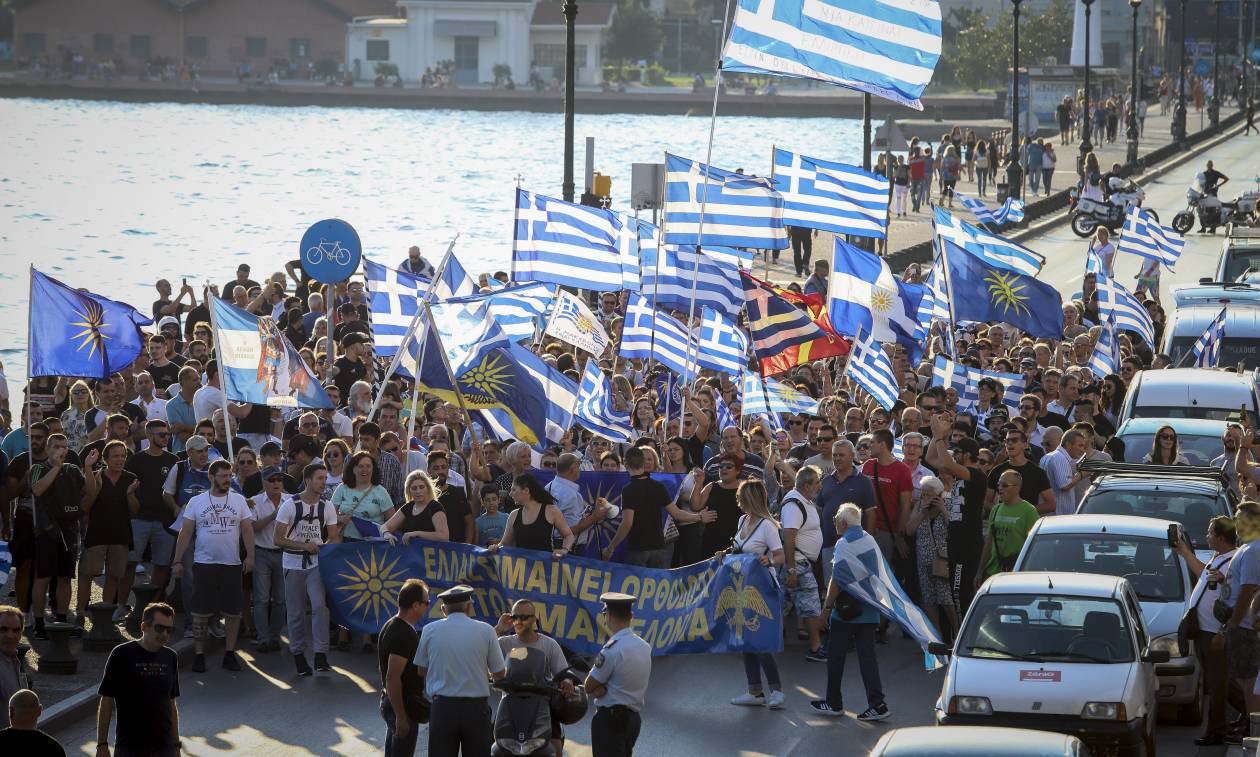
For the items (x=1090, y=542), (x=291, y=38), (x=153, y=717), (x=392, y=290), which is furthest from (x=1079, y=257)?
(x=291, y=38)

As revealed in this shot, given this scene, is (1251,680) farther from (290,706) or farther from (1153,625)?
(290,706)

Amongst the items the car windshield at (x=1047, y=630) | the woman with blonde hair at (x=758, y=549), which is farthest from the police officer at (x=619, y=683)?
the woman with blonde hair at (x=758, y=549)

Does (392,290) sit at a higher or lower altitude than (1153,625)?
higher

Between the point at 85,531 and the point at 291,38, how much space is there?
146 meters

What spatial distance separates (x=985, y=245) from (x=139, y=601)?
34.2ft

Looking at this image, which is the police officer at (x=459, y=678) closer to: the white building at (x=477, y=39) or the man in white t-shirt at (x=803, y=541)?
the man in white t-shirt at (x=803, y=541)

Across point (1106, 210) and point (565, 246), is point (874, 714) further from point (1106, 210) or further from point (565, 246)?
point (1106, 210)

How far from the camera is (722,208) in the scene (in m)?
20.3

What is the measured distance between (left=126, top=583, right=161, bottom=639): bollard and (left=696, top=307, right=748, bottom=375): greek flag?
6331mm

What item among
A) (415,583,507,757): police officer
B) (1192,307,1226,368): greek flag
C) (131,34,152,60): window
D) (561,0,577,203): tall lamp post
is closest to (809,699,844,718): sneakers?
(415,583,507,757): police officer

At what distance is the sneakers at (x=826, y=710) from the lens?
43.5 feet

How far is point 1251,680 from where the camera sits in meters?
12.5

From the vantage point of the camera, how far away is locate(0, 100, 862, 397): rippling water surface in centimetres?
7312

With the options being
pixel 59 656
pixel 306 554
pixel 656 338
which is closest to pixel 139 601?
pixel 59 656
